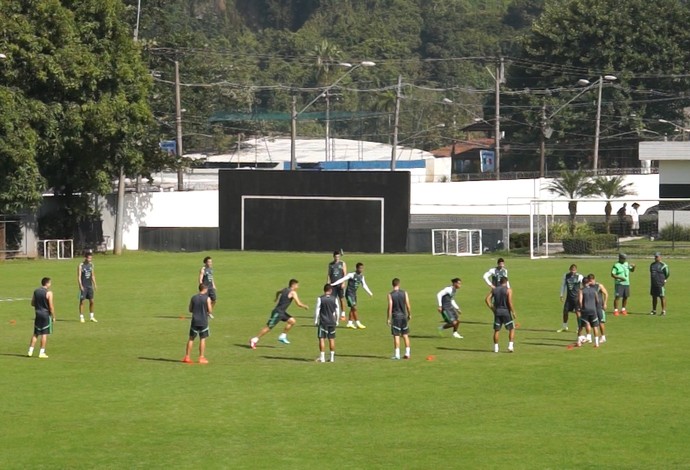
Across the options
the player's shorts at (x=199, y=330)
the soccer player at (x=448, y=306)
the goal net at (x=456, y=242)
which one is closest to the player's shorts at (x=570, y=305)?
the soccer player at (x=448, y=306)

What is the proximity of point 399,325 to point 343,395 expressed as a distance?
4.52 m

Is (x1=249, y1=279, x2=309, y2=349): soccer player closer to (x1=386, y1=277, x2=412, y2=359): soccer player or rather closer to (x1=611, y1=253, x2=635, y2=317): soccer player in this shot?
(x1=386, y1=277, x2=412, y2=359): soccer player

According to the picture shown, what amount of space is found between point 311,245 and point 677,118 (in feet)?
186

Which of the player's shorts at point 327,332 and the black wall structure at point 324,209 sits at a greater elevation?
the black wall structure at point 324,209

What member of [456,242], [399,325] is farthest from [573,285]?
[456,242]

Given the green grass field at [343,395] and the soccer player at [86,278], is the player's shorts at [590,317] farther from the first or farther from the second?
the soccer player at [86,278]

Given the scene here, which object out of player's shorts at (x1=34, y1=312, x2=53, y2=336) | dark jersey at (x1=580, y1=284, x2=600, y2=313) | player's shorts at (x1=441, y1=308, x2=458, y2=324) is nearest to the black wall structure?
player's shorts at (x1=441, y1=308, x2=458, y2=324)

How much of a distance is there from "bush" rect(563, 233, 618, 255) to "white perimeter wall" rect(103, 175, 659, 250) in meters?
12.8

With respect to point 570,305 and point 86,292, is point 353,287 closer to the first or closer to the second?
point 570,305

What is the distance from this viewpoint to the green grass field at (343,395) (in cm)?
1950

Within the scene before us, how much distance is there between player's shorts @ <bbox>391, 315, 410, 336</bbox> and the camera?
28.6m

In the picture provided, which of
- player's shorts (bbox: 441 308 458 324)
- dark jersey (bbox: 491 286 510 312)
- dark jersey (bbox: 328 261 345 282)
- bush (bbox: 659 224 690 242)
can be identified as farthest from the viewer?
bush (bbox: 659 224 690 242)

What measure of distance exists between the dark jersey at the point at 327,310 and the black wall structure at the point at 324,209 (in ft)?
139

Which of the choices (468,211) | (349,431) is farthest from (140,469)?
(468,211)
